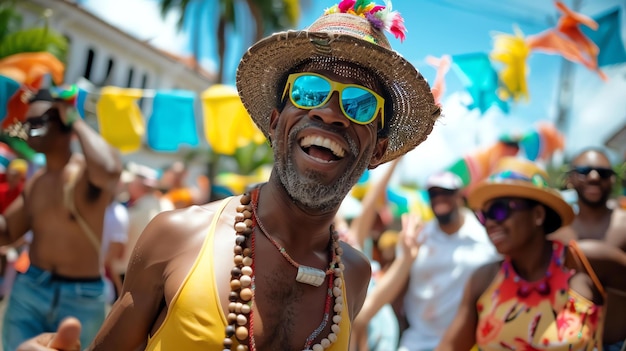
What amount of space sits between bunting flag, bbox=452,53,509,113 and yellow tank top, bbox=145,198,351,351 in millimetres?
4436

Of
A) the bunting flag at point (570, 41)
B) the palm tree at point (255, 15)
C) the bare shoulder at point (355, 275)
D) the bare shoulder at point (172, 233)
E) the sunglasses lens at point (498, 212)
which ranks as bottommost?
the bare shoulder at point (355, 275)

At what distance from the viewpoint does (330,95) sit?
6.60 ft

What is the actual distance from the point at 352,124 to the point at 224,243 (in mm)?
593

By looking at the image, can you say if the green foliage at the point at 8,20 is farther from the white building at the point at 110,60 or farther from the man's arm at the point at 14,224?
the man's arm at the point at 14,224

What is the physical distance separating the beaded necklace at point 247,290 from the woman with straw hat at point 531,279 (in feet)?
4.47

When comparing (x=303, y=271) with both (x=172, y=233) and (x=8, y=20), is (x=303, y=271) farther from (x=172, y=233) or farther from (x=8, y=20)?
(x=8, y=20)

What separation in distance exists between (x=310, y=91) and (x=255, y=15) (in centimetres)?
2243

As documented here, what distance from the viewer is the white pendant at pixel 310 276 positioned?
201cm

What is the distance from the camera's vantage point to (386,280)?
4.34 meters

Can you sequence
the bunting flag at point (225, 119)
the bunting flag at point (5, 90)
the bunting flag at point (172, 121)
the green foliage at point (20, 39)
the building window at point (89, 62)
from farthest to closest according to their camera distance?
the building window at point (89, 62) → the green foliage at point (20, 39) → the bunting flag at point (172, 121) → the bunting flag at point (225, 119) → the bunting flag at point (5, 90)

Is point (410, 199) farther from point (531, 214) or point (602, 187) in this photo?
point (531, 214)

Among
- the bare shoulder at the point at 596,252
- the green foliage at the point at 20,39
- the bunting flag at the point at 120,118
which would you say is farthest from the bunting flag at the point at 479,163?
the green foliage at the point at 20,39

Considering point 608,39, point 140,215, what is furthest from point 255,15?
point 608,39

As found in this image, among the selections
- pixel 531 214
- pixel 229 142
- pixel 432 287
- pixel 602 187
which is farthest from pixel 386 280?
pixel 229 142
